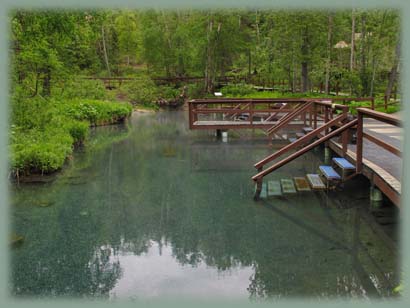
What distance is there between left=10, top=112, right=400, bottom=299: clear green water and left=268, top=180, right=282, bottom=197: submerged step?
0.33 metres

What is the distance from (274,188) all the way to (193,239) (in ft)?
9.42

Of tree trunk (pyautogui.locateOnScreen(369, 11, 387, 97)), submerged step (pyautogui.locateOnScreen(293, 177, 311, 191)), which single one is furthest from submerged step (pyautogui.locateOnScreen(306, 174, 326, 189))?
tree trunk (pyautogui.locateOnScreen(369, 11, 387, 97))

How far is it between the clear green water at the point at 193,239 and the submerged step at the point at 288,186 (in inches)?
11.5

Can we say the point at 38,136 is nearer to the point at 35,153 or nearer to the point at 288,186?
the point at 35,153

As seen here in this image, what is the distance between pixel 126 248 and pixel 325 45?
2423 cm

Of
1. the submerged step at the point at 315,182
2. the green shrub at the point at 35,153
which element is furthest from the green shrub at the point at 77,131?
the submerged step at the point at 315,182

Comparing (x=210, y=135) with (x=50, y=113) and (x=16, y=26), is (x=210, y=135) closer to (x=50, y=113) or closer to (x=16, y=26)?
(x=50, y=113)

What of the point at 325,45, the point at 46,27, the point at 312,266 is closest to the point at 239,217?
the point at 312,266

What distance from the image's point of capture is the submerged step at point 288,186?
794 cm

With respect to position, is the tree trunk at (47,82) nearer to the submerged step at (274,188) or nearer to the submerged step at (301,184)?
the submerged step at (274,188)

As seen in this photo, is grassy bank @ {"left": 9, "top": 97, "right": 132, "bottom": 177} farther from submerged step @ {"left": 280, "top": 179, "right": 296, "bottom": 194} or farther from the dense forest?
submerged step @ {"left": 280, "top": 179, "right": 296, "bottom": 194}

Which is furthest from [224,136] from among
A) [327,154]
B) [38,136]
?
[38,136]

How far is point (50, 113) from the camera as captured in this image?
12836 mm

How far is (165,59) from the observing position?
38125mm
